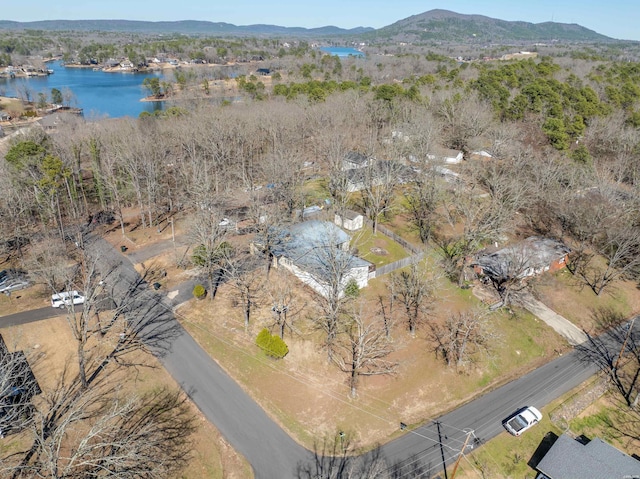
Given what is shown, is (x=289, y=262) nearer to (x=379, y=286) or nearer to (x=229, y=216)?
(x=379, y=286)

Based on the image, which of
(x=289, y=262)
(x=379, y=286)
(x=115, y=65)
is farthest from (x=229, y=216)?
(x=115, y=65)

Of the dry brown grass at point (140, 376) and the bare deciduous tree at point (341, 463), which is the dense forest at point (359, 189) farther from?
the bare deciduous tree at point (341, 463)

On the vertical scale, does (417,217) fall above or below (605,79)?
below

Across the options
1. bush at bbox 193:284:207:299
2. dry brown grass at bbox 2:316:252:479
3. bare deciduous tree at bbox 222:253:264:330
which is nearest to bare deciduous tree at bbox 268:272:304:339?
bare deciduous tree at bbox 222:253:264:330

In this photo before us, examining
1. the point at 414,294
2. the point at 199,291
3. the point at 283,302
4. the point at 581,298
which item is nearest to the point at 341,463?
the point at 283,302

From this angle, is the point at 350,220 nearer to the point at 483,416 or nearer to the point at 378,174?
the point at 378,174

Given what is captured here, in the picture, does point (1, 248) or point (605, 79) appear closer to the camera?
point (1, 248)
